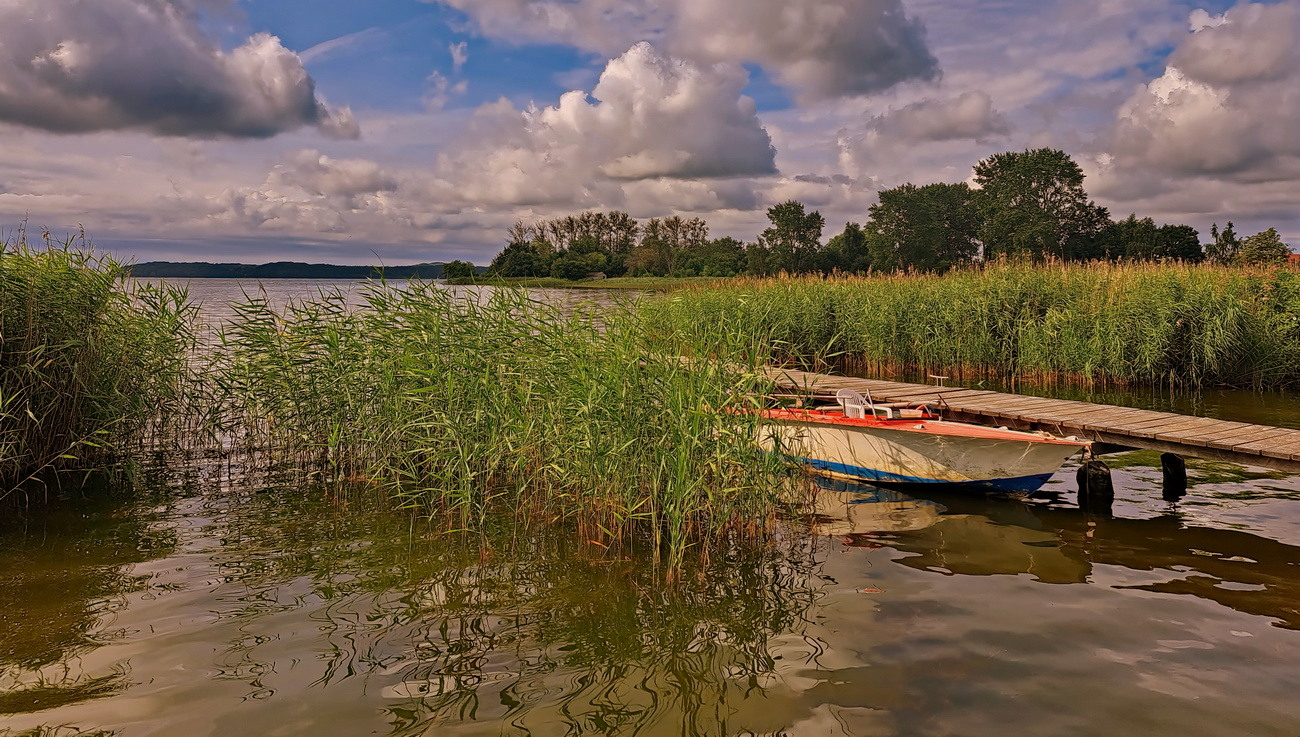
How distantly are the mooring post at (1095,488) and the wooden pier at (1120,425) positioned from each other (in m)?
0.47

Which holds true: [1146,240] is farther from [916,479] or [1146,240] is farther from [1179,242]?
[916,479]

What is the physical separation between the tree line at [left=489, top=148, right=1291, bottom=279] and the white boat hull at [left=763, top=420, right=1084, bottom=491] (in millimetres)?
35154

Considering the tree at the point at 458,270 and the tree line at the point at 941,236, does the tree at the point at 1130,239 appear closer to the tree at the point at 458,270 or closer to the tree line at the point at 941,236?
the tree line at the point at 941,236

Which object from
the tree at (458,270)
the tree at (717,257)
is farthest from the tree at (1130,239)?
the tree at (458,270)

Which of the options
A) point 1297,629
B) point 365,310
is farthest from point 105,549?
point 1297,629

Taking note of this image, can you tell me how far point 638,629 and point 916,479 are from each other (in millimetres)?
5227

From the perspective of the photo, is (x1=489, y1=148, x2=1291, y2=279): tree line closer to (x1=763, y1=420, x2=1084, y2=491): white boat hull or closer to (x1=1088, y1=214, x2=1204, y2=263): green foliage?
(x1=1088, y1=214, x2=1204, y2=263): green foliage

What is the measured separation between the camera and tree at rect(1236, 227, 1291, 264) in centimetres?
2833

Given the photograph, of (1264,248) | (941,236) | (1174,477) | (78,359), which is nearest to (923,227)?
(941,236)

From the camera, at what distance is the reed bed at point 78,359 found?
7.96 metres

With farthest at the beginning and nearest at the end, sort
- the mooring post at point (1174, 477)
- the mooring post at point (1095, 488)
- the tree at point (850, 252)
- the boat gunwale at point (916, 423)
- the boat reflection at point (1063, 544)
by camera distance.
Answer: the tree at point (850, 252) → the mooring post at point (1174, 477) → the mooring post at point (1095, 488) → the boat gunwale at point (916, 423) → the boat reflection at point (1063, 544)

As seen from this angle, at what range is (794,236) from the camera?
266 feet

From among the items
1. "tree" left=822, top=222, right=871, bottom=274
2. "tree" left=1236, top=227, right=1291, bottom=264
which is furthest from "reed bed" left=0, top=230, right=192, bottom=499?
"tree" left=822, top=222, right=871, bottom=274

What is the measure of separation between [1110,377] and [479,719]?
17.3 m
